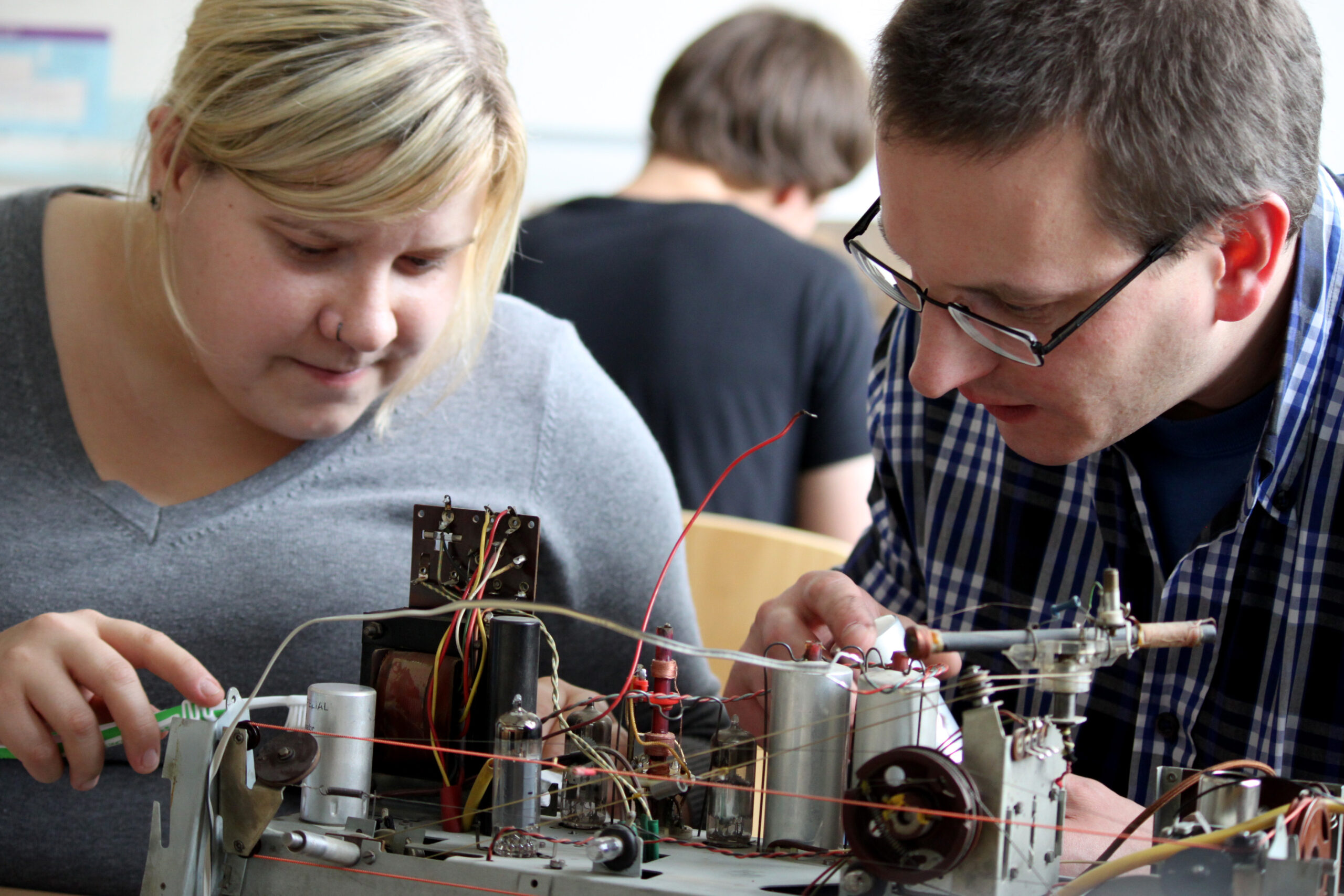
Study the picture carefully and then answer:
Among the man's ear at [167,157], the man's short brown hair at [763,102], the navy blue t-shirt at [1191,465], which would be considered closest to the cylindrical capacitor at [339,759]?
the man's ear at [167,157]

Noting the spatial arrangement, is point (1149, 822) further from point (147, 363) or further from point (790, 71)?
point (790, 71)

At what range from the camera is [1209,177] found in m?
0.99

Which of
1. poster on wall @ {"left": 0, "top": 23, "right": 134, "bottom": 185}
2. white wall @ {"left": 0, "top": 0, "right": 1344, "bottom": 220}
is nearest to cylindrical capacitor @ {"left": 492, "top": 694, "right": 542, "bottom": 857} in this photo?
white wall @ {"left": 0, "top": 0, "right": 1344, "bottom": 220}

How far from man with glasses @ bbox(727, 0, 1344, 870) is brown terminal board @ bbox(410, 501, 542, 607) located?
0.27 m

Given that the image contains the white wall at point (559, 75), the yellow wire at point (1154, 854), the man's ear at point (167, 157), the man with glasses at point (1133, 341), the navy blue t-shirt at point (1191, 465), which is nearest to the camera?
the yellow wire at point (1154, 854)

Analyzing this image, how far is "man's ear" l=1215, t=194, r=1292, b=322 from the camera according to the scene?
103 cm

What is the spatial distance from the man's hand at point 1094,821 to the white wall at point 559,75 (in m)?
2.78

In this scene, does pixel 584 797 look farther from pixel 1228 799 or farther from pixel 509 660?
pixel 1228 799

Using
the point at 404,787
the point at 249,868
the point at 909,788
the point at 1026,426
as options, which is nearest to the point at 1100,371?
the point at 1026,426

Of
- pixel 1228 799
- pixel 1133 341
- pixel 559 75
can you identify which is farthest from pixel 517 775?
pixel 559 75

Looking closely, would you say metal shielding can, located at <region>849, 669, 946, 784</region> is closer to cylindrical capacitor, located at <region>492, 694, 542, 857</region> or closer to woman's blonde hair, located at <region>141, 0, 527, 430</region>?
cylindrical capacitor, located at <region>492, 694, 542, 857</region>

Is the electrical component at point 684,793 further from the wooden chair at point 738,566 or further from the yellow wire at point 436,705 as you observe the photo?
the wooden chair at point 738,566

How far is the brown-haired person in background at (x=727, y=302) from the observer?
92.3 inches

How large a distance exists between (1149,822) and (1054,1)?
0.66 meters
